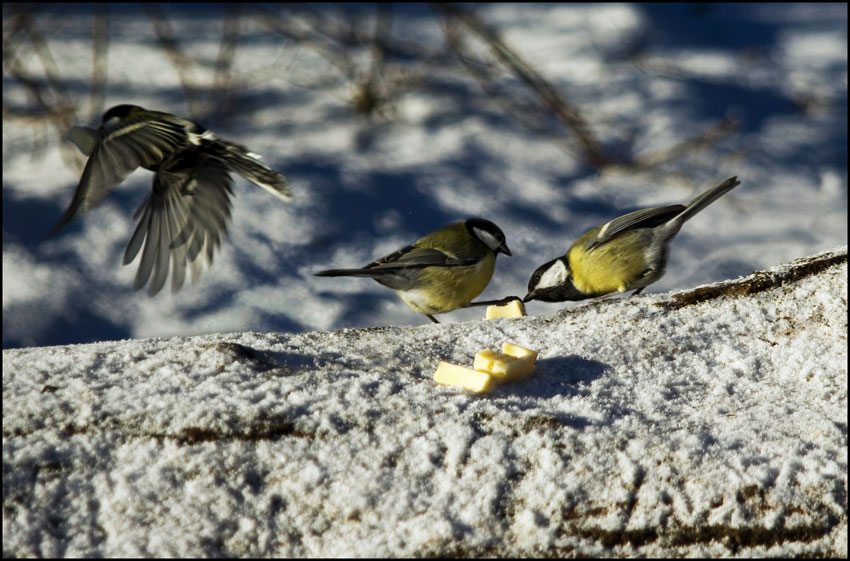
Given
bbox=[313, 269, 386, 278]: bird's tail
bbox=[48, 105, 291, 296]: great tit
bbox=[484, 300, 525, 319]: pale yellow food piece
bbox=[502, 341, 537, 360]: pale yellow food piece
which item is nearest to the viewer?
bbox=[502, 341, 537, 360]: pale yellow food piece

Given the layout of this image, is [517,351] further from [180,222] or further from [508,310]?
[180,222]

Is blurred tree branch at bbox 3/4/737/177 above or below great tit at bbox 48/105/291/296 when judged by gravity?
below

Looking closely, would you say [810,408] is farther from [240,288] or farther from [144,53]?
[144,53]

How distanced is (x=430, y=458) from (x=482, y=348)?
1.52ft

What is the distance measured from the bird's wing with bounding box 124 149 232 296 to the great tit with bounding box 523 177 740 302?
965 mm

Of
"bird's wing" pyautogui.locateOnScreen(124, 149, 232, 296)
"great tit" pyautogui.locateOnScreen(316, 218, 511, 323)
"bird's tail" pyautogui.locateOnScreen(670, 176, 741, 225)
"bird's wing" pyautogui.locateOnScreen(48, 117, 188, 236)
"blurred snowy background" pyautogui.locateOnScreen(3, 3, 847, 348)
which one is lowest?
"blurred snowy background" pyautogui.locateOnScreen(3, 3, 847, 348)

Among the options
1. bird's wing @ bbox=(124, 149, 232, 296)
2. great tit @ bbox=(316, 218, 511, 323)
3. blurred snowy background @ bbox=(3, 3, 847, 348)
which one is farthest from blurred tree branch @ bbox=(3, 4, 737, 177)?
bird's wing @ bbox=(124, 149, 232, 296)

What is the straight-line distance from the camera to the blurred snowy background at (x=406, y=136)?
3162 mm

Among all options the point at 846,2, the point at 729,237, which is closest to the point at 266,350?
the point at 729,237

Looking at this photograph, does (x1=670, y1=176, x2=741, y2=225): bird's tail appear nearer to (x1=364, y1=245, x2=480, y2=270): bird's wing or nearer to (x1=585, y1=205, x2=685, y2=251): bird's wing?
(x1=585, y1=205, x2=685, y2=251): bird's wing

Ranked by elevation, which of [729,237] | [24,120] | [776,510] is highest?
[776,510]

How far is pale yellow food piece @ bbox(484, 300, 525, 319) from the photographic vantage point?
2.08 metres

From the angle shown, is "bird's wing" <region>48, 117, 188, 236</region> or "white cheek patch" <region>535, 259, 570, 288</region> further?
"white cheek patch" <region>535, 259, 570, 288</region>

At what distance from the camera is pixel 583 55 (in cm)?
447
